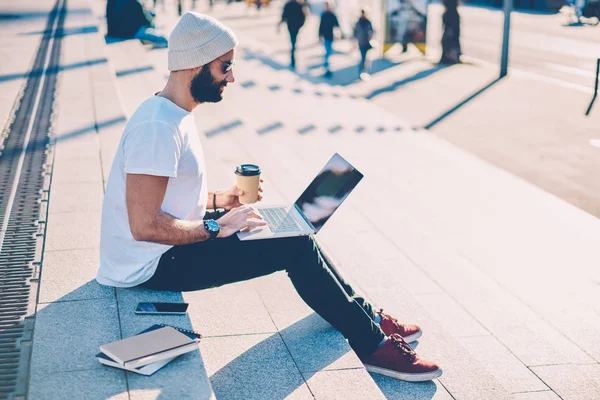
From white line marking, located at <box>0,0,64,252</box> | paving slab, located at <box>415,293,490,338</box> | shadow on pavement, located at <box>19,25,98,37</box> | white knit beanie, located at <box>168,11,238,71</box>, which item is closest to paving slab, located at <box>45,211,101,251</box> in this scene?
white line marking, located at <box>0,0,64,252</box>

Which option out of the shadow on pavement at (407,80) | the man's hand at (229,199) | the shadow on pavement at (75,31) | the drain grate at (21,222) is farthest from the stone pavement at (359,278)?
the shadow on pavement at (75,31)

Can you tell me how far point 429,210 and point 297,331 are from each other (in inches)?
Answer: 166

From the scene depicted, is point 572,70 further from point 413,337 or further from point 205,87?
point 205,87

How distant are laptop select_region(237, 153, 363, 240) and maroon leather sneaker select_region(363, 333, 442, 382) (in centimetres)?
70

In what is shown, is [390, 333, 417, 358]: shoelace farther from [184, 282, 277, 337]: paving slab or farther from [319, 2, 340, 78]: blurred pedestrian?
[319, 2, 340, 78]: blurred pedestrian

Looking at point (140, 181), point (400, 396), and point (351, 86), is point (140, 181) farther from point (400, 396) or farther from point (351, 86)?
point (351, 86)

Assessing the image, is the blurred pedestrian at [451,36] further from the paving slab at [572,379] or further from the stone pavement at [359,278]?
the paving slab at [572,379]

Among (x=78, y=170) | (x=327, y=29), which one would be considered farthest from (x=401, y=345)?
(x=327, y=29)

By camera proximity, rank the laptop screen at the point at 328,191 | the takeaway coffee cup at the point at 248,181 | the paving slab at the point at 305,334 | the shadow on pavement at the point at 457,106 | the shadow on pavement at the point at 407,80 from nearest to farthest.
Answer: the paving slab at the point at 305,334 → the laptop screen at the point at 328,191 → the takeaway coffee cup at the point at 248,181 → the shadow on pavement at the point at 457,106 → the shadow on pavement at the point at 407,80

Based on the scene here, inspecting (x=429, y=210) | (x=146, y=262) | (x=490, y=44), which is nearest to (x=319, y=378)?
(x=146, y=262)

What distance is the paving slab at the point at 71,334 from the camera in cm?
310

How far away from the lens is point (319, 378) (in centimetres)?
347

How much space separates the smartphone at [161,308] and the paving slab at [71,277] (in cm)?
27

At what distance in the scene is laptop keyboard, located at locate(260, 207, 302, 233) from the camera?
364cm
